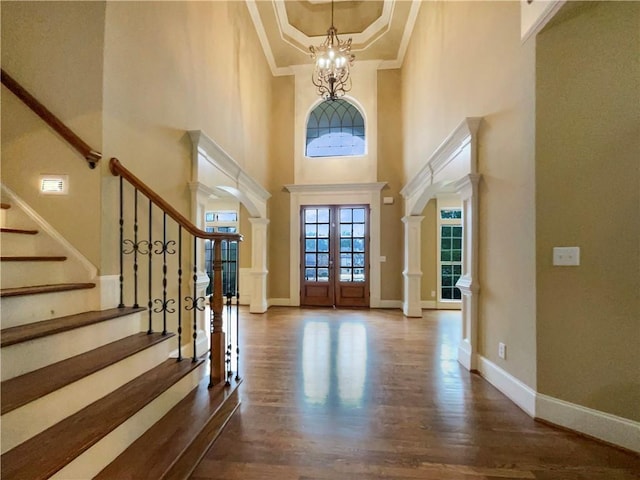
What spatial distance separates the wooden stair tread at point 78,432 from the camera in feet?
3.58

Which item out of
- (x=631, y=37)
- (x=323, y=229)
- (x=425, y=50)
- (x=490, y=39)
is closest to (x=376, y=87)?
(x=425, y=50)

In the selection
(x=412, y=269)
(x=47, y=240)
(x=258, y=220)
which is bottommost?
(x=412, y=269)

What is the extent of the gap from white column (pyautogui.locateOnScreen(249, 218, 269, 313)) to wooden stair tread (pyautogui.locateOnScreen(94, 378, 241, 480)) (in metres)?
3.65

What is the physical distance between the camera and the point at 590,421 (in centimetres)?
192

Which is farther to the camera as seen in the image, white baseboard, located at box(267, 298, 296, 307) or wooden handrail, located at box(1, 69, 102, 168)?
white baseboard, located at box(267, 298, 296, 307)

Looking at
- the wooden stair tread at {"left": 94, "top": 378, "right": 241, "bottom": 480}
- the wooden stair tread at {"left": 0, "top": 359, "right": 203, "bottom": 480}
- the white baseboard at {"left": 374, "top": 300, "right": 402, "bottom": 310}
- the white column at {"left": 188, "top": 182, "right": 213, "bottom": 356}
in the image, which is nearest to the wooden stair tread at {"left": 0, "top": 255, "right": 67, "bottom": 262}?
the wooden stair tread at {"left": 0, "top": 359, "right": 203, "bottom": 480}

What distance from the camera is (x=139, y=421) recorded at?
1.56 m

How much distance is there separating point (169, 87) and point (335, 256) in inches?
178

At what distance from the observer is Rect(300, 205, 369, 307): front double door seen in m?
6.43

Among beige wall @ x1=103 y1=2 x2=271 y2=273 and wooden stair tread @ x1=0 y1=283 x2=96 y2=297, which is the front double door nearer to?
beige wall @ x1=103 y1=2 x2=271 y2=273

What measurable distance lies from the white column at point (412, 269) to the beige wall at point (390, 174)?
66 cm

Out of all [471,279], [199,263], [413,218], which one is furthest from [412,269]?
[199,263]

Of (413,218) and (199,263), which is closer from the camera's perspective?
(199,263)

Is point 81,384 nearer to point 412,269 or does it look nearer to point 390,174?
point 412,269
